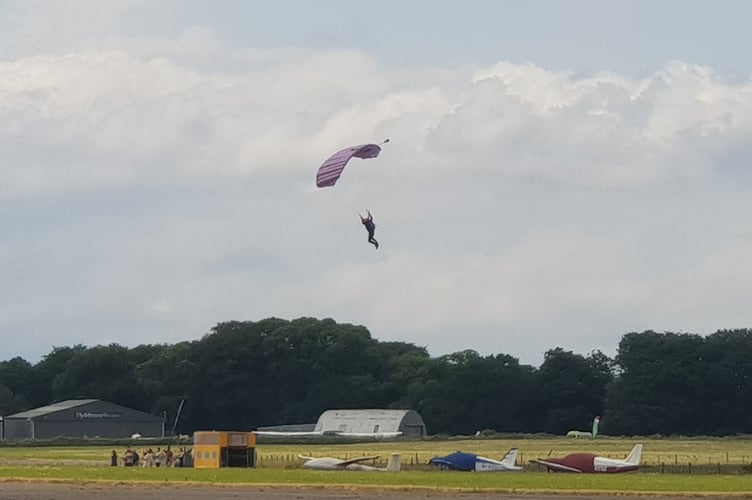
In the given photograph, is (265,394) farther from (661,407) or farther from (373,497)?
(373,497)

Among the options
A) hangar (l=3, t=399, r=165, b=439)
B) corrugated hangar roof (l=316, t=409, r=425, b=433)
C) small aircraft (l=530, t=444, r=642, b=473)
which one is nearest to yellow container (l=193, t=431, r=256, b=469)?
small aircraft (l=530, t=444, r=642, b=473)

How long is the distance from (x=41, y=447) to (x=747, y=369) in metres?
Answer: 70.1

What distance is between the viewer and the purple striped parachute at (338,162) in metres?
47.8

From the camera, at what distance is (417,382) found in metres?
153

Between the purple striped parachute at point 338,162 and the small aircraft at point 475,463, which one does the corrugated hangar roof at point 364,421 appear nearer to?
the small aircraft at point 475,463

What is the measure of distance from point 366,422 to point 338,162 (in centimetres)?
7480

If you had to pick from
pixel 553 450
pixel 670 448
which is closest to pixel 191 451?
pixel 553 450

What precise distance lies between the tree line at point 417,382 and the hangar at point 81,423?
5.29m

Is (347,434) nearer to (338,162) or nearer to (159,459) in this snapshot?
(159,459)

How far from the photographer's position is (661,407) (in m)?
138

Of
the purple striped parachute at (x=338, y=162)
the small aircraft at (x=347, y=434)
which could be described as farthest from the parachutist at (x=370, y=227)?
the small aircraft at (x=347, y=434)

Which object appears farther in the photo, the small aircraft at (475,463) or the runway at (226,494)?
the small aircraft at (475,463)

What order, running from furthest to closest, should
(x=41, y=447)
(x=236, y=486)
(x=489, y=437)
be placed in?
1. (x=489, y=437)
2. (x=41, y=447)
3. (x=236, y=486)

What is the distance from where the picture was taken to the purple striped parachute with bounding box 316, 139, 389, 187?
47.8 metres
